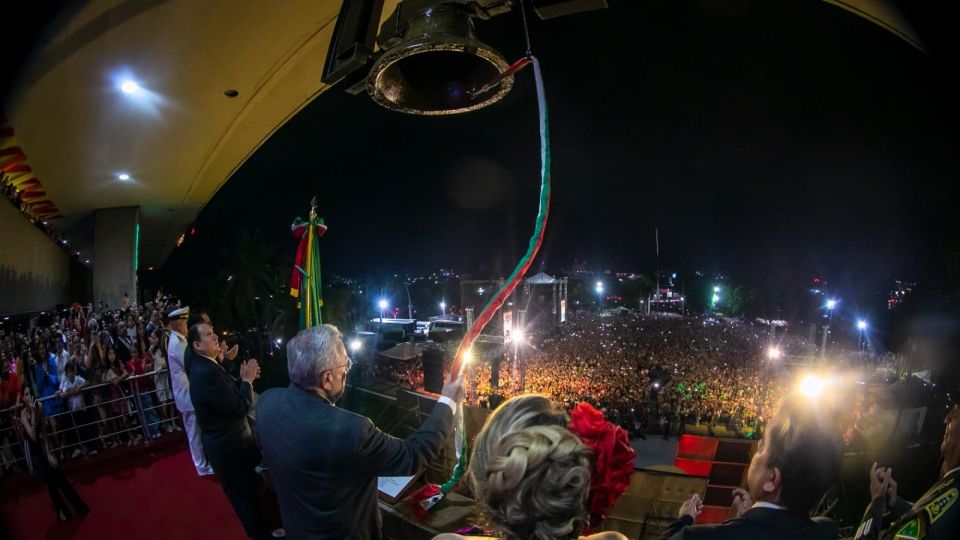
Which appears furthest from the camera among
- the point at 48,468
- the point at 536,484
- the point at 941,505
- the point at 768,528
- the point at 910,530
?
the point at 48,468

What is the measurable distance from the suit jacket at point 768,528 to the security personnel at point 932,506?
3.10 feet

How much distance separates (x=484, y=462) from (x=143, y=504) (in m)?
4.89

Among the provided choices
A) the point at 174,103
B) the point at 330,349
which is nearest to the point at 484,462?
the point at 330,349

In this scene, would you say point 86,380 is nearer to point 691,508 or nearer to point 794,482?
point 691,508

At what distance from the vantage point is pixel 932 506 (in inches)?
83.2

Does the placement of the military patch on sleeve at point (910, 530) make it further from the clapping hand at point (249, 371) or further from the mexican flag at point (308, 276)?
the clapping hand at point (249, 371)

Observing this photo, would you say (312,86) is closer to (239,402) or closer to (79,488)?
(239,402)

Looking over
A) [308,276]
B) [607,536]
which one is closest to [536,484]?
[607,536]

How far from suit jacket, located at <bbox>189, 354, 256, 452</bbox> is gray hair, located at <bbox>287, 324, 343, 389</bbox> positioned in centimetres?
155

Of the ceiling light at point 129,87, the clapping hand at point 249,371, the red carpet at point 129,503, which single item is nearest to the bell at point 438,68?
the clapping hand at point 249,371

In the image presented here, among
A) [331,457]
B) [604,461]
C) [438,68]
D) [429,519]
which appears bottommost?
[429,519]

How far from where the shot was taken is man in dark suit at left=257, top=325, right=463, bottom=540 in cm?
182

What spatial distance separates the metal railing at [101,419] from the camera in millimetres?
5004

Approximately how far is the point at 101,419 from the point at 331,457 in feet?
18.3
